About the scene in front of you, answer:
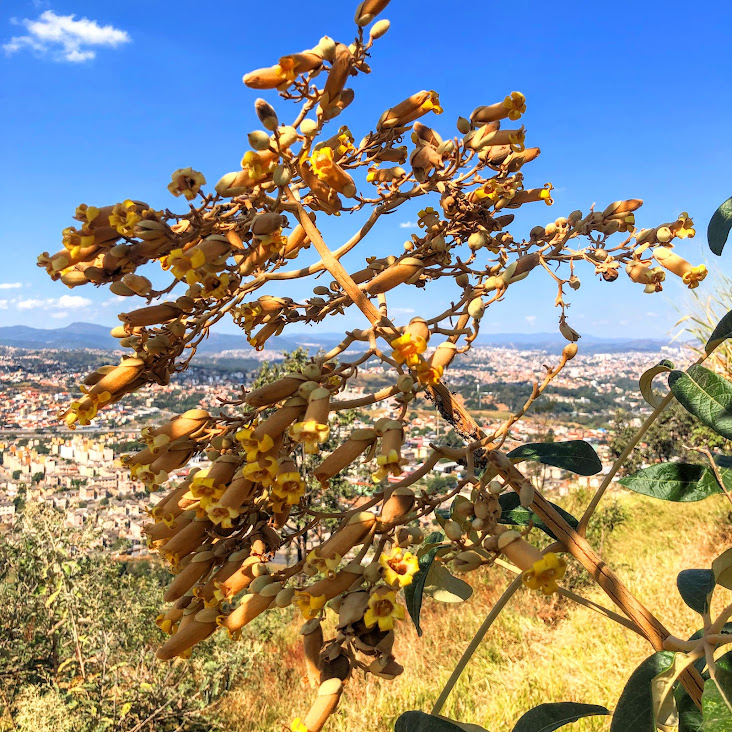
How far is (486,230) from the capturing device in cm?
105

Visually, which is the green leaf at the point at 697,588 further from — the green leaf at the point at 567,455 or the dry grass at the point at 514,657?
the dry grass at the point at 514,657

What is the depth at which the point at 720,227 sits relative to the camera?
3.43ft

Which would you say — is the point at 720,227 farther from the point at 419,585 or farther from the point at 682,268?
the point at 419,585

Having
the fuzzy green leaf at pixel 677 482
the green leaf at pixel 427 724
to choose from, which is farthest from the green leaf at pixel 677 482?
the green leaf at pixel 427 724

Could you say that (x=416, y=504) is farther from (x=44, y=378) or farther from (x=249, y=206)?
(x=44, y=378)

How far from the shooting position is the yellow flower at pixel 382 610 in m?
0.67

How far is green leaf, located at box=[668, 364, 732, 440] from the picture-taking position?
32.4 inches

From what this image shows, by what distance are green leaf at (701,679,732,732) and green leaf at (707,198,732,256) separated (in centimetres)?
75

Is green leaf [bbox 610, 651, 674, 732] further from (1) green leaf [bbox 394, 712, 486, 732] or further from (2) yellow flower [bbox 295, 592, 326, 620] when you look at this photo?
(2) yellow flower [bbox 295, 592, 326, 620]

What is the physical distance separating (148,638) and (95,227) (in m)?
6.97

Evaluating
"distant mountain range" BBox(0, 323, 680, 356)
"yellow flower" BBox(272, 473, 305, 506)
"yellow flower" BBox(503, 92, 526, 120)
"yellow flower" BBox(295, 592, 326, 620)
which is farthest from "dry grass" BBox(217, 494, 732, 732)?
"distant mountain range" BBox(0, 323, 680, 356)

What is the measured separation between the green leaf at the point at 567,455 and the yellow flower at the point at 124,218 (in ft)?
2.37

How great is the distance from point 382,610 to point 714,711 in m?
0.44

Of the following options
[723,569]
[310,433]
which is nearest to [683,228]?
[723,569]
